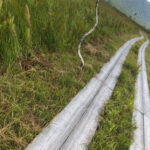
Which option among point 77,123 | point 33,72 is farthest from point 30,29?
point 77,123

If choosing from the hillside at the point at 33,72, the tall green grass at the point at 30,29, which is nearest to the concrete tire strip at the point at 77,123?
the hillside at the point at 33,72

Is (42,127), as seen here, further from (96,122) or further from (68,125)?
(96,122)

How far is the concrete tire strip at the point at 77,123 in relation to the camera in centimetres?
88

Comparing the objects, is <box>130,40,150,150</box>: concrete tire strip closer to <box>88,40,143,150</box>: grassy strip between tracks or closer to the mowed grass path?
<box>88,40,143,150</box>: grassy strip between tracks

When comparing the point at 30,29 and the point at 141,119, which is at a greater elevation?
the point at 30,29

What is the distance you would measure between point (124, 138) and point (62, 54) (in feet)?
4.74

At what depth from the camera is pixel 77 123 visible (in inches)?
42.6

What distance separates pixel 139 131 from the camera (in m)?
1.30

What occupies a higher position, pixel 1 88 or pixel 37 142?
pixel 1 88

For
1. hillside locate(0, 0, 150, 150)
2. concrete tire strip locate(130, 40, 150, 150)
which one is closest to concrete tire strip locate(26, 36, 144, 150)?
hillside locate(0, 0, 150, 150)

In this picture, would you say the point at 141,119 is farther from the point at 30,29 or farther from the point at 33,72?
the point at 30,29

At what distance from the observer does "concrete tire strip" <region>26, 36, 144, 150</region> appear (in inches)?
34.7

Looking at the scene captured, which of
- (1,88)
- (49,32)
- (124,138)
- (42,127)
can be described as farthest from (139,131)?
(49,32)

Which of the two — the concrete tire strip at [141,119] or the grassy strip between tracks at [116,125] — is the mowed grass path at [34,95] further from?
the concrete tire strip at [141,119]
